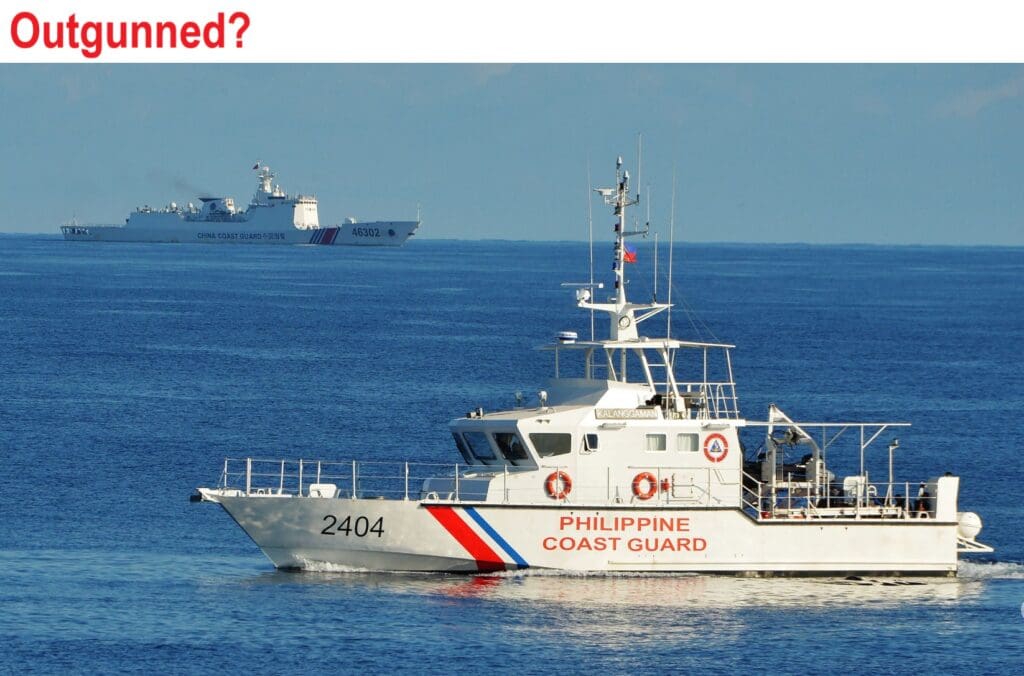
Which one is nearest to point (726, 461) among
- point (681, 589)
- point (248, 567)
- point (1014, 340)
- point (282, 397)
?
point (681, 589)

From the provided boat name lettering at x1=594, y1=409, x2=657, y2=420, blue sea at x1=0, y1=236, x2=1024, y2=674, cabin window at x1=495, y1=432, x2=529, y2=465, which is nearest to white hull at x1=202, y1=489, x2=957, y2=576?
blue sea at x1=0, y1=236, x2=1024, y2=674

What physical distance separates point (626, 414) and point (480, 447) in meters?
3.13

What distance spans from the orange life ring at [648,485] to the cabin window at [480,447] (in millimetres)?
2944

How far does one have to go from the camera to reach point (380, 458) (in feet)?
174

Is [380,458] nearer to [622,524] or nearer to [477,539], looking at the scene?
[477,539]

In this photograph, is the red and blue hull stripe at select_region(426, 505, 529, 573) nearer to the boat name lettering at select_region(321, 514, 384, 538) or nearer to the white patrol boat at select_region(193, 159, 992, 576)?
the white patrol boat at select_region(193, 159, 992, 576)

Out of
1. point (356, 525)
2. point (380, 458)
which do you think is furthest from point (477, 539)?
point (380, 458)

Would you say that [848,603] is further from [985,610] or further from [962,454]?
[962,454]

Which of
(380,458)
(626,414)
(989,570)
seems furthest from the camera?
(380,458)

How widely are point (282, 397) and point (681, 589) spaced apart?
35757 millimetres

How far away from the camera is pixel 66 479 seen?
4944cm

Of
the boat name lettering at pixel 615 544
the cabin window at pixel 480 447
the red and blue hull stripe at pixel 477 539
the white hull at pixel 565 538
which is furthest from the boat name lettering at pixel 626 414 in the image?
the red and blue hull stripe at pixel 477 539

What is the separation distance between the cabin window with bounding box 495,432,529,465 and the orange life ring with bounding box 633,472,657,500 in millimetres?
2271

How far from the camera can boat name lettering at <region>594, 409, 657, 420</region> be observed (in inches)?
1497
